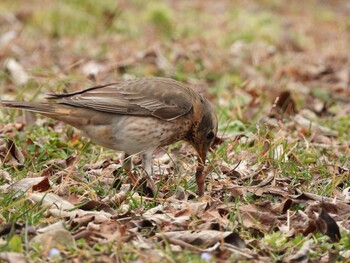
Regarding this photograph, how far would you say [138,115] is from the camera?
278 inches

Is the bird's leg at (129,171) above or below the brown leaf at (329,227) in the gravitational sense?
below

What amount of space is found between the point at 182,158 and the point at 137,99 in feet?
2.59

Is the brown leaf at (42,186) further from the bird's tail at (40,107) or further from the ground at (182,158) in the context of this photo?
the bird's tail at (40,107)

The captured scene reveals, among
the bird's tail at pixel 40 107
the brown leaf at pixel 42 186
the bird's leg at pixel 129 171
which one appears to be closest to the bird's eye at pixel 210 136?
the bird's leg at pixel 129 171

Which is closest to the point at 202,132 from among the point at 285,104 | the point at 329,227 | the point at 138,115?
the point at 138,115

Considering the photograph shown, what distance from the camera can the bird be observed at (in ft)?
22.5

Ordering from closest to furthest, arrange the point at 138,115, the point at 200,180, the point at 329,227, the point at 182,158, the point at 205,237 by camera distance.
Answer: the point at 205,237, the point at 329,227, the point at 200,180, the point at 138,115, the point at 182,158

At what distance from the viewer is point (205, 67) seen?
1209cm

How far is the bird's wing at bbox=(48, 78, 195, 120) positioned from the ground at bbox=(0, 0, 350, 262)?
0.47 metres

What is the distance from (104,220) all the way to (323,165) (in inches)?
96.9

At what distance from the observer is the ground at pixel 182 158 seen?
16.7 feet

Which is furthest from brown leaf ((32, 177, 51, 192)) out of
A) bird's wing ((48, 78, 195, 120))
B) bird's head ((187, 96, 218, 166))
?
bird's head ((187, 96, 218, 166))

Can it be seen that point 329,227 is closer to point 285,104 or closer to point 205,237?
point 205,237

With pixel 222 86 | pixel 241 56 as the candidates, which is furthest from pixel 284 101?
pixel 241 56
